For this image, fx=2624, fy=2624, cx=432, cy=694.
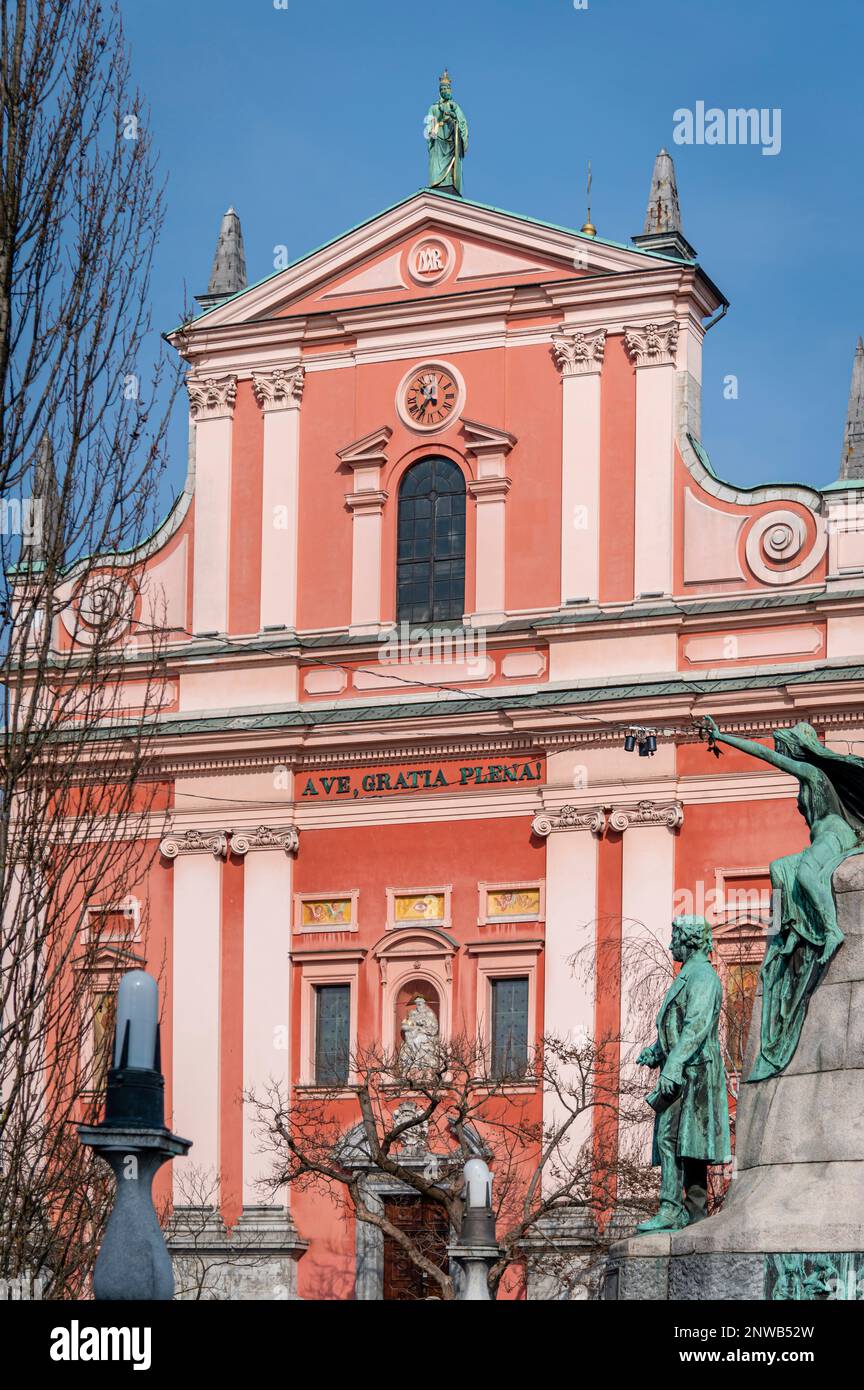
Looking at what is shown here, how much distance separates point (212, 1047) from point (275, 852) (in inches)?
103

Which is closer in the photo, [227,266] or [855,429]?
[227,266]

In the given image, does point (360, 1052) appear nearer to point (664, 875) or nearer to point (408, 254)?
point (664, 875)

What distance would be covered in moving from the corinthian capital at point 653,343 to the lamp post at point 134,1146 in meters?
24.3

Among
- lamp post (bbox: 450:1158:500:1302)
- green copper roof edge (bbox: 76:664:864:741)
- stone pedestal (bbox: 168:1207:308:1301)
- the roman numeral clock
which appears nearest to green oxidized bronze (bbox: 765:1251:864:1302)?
lamp post (bbox: 450:1158:500:1302)

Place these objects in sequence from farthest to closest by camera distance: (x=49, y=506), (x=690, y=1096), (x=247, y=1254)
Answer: (x=247, y=1254) < (x=49, y=506) < (x=690, y=1096)

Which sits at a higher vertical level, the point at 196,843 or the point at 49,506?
the point at 196,843

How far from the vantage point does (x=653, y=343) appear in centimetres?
3334

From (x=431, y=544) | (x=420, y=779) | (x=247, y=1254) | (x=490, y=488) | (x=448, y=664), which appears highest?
(x=490, y=488)

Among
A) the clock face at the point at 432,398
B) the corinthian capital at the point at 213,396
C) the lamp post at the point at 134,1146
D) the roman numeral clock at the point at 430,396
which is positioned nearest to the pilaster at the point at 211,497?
the corinthian capital at the point at 213,396

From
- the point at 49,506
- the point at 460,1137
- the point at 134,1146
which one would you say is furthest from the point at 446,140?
the point at 134,1146

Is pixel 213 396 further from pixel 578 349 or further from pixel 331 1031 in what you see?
pixel 331 1031

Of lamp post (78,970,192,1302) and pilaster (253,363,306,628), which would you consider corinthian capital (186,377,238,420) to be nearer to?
pilaster (253,363,306,628)

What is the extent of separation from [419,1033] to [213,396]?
9.31m
